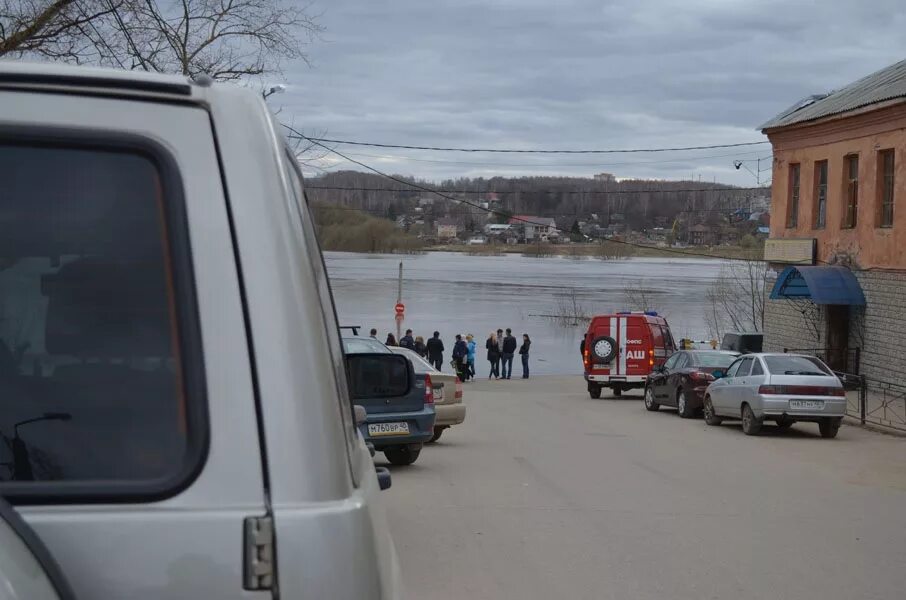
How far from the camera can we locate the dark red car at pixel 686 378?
961 inches

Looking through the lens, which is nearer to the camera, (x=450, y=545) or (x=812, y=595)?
(x=812, y=595)

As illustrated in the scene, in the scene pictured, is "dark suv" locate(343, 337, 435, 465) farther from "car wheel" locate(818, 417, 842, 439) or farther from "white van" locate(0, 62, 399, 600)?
"white van" locate(0, 62, 399, 600)

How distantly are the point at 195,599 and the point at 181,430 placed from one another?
0.90ft

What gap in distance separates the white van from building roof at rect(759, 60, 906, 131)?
27738 mm

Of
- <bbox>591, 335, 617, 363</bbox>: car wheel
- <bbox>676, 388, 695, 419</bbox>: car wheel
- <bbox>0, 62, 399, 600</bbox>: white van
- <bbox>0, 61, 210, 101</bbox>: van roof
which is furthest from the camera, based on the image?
<bbox>591, 335, 617, 363</bbox>: car wheel

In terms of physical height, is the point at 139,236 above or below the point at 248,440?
above

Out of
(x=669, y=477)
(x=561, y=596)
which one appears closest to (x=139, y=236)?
(x=561, y=596)

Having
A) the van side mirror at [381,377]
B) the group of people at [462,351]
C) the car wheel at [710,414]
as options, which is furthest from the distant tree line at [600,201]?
the van side mirror at [381,377]

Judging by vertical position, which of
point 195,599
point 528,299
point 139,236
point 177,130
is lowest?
point 528,299

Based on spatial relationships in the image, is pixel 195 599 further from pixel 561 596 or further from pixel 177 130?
pixel 561 596

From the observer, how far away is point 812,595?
7691 mm

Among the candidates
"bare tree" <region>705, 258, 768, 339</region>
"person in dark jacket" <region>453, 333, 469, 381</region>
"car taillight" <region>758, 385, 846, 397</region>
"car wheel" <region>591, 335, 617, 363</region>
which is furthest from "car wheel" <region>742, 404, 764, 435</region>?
"bare tree" <region>705, 258, 768, 339</region>

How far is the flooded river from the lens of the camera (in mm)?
62281

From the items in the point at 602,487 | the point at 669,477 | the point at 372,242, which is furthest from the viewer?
the point at 372,242
